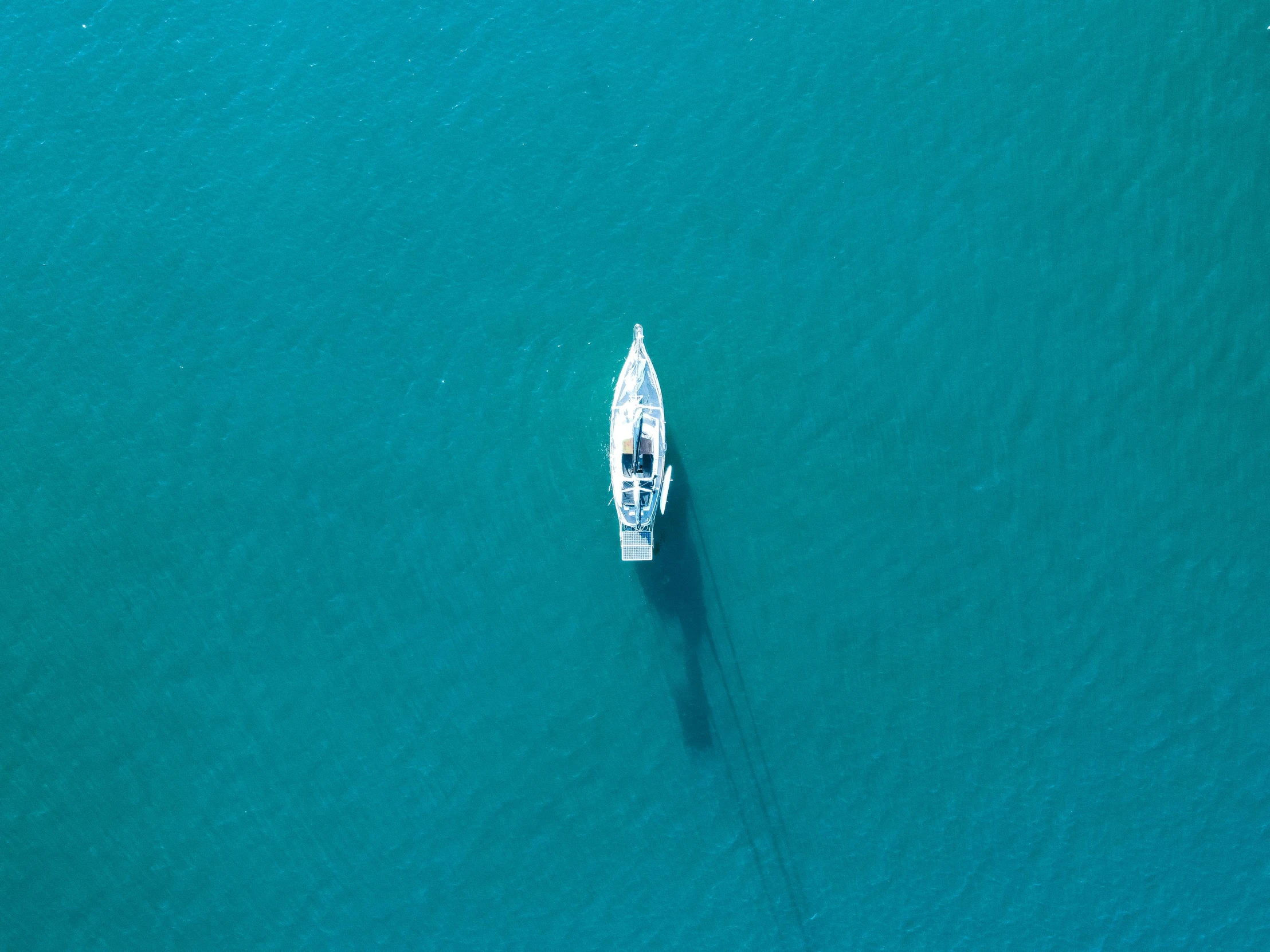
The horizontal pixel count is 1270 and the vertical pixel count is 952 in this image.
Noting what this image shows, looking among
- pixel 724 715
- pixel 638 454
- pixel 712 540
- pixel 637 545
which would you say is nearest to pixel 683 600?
pixel 712 540

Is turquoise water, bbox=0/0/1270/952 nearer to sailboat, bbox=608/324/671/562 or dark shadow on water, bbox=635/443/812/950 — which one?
dark shadow on water, bbox=635/443/812/950

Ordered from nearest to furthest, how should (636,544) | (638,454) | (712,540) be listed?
(638,454) → (636,544) → (712,540)

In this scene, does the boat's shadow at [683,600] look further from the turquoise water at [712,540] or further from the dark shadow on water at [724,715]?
the turquoise water at [712,540]

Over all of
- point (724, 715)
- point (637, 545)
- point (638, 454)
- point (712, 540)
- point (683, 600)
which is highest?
point (638, 454)

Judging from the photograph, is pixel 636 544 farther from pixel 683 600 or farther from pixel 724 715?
pixel 724 715

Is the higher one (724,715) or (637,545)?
(637,545)

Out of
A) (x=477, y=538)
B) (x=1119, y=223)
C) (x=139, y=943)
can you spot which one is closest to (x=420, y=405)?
(x=477, y=538)
